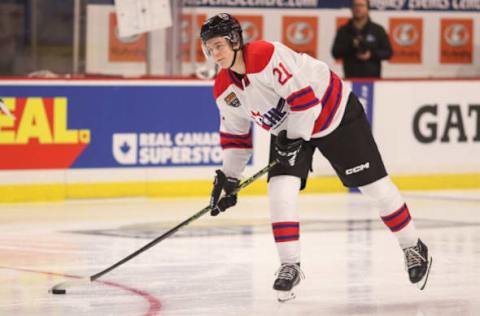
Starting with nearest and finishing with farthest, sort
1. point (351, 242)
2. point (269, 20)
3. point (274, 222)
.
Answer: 1. point (274, 222)
2. point (351, 242)
3. point (269, 20)

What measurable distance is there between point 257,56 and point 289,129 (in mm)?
294

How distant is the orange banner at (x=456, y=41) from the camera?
35.0 feet

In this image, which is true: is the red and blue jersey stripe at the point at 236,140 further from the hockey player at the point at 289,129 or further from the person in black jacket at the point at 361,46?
the person in black jacket at the point at 361,46

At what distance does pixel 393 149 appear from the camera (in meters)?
9.37

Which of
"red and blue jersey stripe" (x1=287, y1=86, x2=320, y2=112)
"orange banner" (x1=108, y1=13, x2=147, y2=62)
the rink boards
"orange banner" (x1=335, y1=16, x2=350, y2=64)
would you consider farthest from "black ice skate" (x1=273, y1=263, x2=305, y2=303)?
"orange banner" (x1=335, y1=16, x2=350, y2=64)

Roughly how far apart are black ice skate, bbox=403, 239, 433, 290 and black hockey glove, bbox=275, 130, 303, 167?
2.23ft

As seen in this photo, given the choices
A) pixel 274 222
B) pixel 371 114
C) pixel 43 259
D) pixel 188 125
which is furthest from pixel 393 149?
pixel 274 222

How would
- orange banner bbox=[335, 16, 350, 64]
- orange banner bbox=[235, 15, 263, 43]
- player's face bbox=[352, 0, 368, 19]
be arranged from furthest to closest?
orange banner bbox=[335, 16, 350, 64] < orange banner bbox=[235, 15, 263, 43] < player's face bbox=[352, 0, 368, 19]

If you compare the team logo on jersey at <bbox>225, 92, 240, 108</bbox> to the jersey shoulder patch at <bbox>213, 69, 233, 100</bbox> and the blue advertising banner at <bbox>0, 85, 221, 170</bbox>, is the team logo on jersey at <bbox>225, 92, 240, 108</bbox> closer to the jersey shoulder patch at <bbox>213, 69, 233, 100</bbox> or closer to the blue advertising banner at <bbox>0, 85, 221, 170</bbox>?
the jersey shoulder patch at <bbox>213, 69, 233, 100</bbox>

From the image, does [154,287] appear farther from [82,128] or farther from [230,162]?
[82,128]

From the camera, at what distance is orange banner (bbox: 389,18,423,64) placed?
1070cm

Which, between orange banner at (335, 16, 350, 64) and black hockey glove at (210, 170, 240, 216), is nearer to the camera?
black hockey glove at (210, 170, 240, 216)

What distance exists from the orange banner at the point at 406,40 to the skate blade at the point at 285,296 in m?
5.82

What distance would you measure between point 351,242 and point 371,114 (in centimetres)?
262
